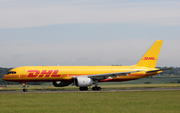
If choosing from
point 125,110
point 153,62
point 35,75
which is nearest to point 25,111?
point 125,110

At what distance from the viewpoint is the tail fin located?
55.8 meters

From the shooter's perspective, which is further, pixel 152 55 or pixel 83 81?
pixel 152 55

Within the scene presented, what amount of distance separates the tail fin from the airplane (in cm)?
104

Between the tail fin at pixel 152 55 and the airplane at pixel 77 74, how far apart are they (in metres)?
1.04

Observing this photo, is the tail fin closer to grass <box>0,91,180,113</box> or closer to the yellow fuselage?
the yellow fuselage

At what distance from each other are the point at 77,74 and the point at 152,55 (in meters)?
15.8

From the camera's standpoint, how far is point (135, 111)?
2061cm

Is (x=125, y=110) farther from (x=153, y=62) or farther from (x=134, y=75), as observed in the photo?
(x=153, y=62)

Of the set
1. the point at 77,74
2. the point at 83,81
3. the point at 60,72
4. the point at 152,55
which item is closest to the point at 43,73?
the point at 60,72

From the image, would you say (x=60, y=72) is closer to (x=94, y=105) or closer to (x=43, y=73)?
(x=43, y=73)

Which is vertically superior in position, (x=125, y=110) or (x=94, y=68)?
(x=94, y=68)

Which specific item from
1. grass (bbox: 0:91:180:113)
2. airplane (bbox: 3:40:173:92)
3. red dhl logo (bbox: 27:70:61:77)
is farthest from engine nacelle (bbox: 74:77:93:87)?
grass (bbox: 0:91:180:113)

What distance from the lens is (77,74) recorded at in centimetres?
5050

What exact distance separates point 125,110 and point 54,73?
29.4 m
